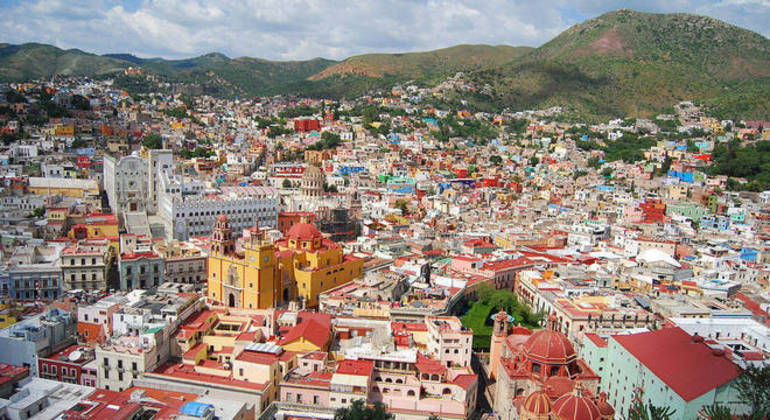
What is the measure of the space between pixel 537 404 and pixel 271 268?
17602mm

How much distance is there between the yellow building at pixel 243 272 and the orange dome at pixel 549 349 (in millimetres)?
15482

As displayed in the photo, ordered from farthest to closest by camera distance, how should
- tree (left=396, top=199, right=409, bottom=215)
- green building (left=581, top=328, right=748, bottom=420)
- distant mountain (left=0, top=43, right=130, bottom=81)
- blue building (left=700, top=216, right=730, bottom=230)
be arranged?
distant mountain (left=0, top=43, right=130, bottom=81)
tree (left=396, top=199, right=409, bottom=215)
blue building (left=700, top=216, right=730, bottom=230)
green building (left=581, top=328, right=748, bottom=420)

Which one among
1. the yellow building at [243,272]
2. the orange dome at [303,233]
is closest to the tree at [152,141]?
the orange dome at [303,233]

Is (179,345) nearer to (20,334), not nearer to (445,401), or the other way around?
(20,334)

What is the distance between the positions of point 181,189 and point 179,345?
25.9 m

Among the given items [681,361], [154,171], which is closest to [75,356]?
[681,361]

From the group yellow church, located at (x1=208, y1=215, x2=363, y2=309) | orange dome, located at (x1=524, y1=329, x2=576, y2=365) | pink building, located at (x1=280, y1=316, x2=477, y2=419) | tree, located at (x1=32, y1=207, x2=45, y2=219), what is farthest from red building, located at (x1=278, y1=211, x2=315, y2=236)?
orange dome, located at (x1=524, y1=329, x2=576, y2=365)

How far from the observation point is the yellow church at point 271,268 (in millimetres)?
32719

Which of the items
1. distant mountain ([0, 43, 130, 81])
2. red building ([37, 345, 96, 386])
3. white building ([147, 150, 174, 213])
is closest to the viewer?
red building ([37, 345, 96, 386])

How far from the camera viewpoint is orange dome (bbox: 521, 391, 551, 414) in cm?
2156

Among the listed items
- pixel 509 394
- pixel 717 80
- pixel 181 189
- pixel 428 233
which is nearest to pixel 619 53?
pixel 717 80

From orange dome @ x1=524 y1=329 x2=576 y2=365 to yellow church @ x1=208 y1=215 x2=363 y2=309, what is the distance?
15271 millimetres

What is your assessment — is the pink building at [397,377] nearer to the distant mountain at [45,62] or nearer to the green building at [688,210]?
the green building at [688,210]

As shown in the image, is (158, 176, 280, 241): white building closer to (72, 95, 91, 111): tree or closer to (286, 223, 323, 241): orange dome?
(286, 223, 323, 241): orange dome
